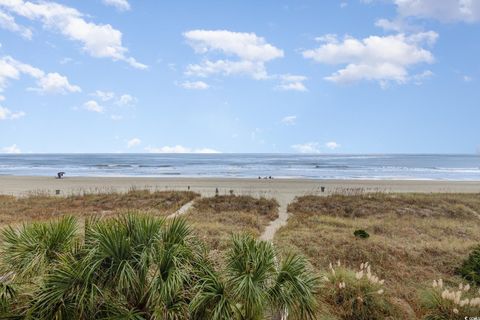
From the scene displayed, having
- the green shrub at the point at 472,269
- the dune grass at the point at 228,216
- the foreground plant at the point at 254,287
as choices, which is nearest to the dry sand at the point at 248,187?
the dune grass at the point at 228,216

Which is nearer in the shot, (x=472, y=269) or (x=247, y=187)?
(x=472, y=269)

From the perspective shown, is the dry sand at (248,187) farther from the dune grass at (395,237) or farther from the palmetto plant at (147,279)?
the palmetto plant at (147,279)

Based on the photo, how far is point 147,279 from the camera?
16.5ft

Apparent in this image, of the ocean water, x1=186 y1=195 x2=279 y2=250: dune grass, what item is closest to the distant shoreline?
x1=186 y1=195 x2=279 y2=250: dune grass

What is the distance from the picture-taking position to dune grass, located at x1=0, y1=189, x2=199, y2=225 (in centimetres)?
2047

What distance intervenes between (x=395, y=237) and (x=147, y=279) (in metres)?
13.7

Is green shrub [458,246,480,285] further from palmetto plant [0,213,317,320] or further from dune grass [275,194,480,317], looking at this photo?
palmetto plant [0,213,317,320]

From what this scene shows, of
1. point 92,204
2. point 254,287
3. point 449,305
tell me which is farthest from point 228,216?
point 254,287

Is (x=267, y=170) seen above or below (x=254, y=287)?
below

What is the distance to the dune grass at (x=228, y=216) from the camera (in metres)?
14.7

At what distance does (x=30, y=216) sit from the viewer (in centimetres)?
1920

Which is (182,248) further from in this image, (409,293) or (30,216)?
(30,216)

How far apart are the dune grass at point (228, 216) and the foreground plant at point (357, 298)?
A: 469cm

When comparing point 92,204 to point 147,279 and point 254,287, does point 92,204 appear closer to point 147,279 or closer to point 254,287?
point 147,279
